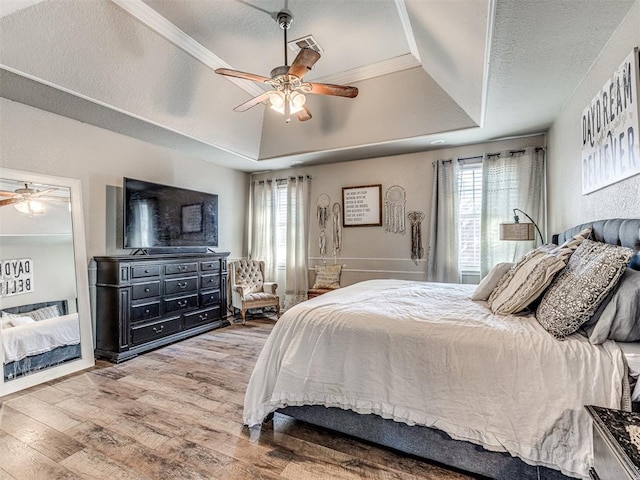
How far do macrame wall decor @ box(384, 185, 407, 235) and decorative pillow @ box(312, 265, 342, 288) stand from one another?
100 centimetres

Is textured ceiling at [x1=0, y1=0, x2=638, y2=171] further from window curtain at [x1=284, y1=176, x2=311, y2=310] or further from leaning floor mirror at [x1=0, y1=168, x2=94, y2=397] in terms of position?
window curtain at [x1=284, y1=176, x2=311, y2=310]

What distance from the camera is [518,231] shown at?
3.52 meters

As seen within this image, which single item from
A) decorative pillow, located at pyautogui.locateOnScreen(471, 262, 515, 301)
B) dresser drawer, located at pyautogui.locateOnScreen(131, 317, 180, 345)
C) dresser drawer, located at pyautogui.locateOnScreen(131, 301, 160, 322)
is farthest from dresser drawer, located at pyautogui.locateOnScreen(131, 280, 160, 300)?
decorative pillow, located at pyautogui.locateOnScreen(471, 262, 515, 301)

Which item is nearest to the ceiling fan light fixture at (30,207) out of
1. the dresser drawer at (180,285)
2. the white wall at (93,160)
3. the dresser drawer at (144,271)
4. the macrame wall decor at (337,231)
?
the white wall at (93,160)

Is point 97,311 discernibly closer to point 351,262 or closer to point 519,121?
point 351,262

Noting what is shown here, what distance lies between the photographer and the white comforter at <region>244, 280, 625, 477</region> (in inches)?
51.9

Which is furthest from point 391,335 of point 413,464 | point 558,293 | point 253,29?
point 253,29

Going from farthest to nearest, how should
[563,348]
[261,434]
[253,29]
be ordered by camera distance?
[253,29], [261,434], [563,348]

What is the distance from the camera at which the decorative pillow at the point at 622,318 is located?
52.7 inches

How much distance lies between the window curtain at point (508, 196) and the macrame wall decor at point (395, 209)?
1075mm

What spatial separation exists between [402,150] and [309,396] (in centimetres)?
370

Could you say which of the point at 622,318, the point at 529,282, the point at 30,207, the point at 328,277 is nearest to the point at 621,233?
the point at 529,282

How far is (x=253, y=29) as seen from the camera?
2.93 m

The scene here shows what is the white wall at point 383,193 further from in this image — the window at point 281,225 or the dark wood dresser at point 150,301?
the dark wood dresser at point 150,301
